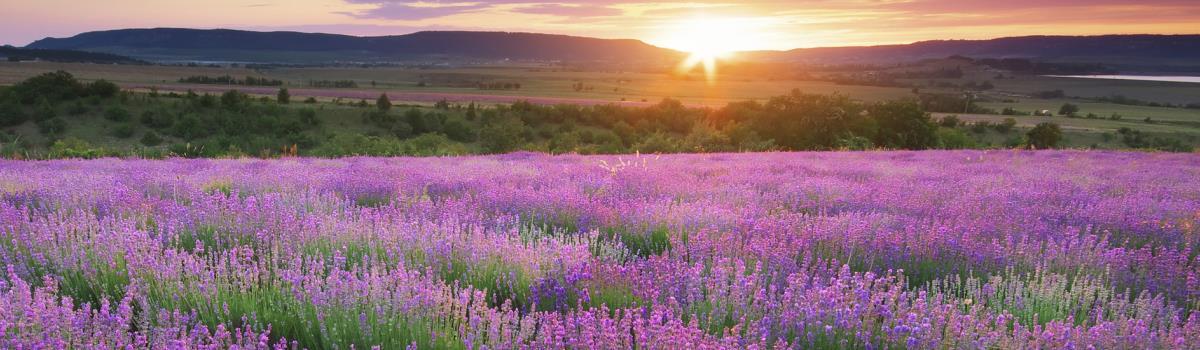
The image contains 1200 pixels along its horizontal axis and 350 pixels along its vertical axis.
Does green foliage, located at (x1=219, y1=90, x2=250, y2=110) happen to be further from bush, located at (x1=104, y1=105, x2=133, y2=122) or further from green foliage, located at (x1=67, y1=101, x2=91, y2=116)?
green foliage, located at (x1=67, y1=101, x2=91, y2=116)

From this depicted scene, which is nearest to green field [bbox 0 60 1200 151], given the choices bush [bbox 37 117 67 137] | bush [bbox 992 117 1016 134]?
bush [bbox 37 117 67 137]

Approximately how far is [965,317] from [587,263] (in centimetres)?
152

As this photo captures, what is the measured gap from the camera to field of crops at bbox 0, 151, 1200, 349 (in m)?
2.19

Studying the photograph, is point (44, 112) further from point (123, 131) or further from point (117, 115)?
point (123, 131)

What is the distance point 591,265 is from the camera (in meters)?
3.07

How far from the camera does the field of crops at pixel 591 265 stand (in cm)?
219

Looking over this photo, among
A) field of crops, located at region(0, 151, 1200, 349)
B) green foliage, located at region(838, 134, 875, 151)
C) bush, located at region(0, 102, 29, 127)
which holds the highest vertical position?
field of crops, located at region(0, 151, 1200, 349)

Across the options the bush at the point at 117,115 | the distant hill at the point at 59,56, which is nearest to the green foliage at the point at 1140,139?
the bush at the point at 117,115

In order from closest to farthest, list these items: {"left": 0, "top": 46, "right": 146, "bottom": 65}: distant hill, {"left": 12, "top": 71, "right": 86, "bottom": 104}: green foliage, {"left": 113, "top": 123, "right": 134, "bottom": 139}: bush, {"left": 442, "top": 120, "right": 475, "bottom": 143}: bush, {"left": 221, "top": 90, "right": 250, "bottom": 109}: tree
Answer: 1. {"left": 113, "top": 123, "right": 134, "bottom": 139}: bush
2. {"left": 12, "top": 71, "right": 86, "bottom": 104}: green foliage
3. {"left": 442, "top": 120, "right": 475, "bottom": 143}: bush
4. {"left": 221, "top": 90, "right": 250, "bottom": 109}: tree
5. {"left": 0, "top": 46, "right": 146, "bottom": 65}: distant hill

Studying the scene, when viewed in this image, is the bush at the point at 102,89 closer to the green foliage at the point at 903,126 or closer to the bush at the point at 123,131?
the bush at the point at 123,131

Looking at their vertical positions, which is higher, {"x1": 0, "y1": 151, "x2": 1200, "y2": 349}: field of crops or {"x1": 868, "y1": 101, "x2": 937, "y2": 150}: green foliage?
{"x1": 0, "y1": 151, "x2": 1200, "y2": 349}: field of crops

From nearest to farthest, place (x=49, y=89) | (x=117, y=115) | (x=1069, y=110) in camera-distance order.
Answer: (x=117, y=115)
(x=49, y=89)
(x=1069, y=110)

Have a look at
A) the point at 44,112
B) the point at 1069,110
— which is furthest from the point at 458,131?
the point at 1069,110

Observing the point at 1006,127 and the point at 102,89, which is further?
the point at 1006,127
